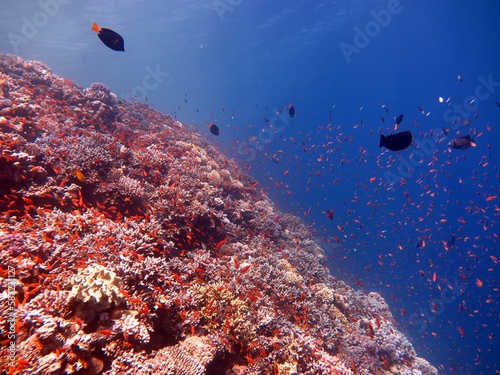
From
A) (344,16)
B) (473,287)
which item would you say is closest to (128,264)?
(344,16)

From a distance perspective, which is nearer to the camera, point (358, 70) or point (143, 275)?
point (143, 275)

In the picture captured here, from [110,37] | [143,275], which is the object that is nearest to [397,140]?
[143,275]

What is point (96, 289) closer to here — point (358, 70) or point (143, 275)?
point (143, 275)

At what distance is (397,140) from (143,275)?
5.30 meters

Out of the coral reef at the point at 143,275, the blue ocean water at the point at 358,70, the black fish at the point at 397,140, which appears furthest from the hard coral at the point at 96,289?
the blue ocean water at the point at 358,70

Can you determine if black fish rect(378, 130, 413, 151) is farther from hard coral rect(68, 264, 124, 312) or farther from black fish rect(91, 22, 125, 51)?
black fish rect(91, 22, 125, 51)

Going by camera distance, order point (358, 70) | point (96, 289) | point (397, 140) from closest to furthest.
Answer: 1. point (96, 289)
2. point (397, 140)
3. point (358, 70)

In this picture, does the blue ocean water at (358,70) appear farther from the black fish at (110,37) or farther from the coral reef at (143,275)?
the black fish at (110,37)

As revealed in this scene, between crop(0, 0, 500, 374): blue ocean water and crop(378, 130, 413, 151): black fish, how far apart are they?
6655mm

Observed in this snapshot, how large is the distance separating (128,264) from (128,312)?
0.92 metres

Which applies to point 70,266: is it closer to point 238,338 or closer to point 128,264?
point 128,264

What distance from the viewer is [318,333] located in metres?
7.00

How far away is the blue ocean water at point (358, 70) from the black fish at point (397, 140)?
21.8 ft

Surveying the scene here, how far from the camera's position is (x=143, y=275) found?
4.66 meters
